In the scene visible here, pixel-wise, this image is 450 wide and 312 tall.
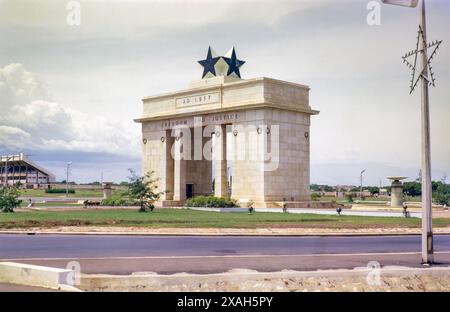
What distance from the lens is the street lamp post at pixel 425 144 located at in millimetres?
15312

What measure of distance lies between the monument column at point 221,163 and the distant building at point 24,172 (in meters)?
111

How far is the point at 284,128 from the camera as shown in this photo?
50531mm

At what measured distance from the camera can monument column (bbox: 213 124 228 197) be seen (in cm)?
5297

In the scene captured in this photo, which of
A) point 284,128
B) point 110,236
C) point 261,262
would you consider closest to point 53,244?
point 110,236

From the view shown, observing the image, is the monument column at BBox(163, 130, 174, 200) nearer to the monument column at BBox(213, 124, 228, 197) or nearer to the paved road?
the monument column at BBox(213, 124, 228, 197)

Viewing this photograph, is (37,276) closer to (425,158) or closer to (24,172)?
(425,158)

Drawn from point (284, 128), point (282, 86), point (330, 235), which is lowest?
point (330, 235)

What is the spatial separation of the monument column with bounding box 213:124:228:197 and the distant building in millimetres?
110575

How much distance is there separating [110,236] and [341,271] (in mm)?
14040

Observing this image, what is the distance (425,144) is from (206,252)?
25.3 ft

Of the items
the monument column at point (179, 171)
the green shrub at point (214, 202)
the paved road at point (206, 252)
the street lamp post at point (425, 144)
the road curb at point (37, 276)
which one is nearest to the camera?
the road curb at point (37, 276)

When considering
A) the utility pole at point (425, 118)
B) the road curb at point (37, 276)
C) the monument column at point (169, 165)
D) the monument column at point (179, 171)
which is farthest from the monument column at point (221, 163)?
the road curb at point (37, 276)

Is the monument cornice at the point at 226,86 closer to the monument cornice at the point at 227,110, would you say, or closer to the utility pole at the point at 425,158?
the monument cornice at the point at 227,110
